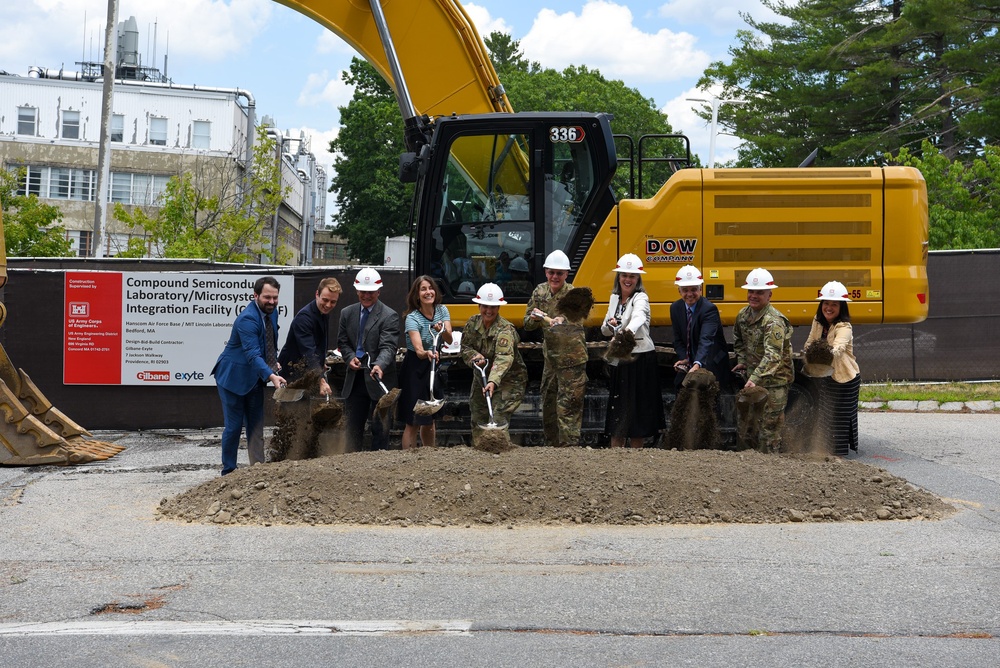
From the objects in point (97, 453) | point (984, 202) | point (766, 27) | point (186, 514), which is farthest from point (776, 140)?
point (186, 514)

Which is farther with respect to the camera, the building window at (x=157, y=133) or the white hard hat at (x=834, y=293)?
the building window at (x=157, y=133)

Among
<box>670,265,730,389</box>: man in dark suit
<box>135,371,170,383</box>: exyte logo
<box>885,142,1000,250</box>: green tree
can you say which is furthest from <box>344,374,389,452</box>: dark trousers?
<box>885,142,1000,250</box>: green tree

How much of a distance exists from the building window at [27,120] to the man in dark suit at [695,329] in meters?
58.2

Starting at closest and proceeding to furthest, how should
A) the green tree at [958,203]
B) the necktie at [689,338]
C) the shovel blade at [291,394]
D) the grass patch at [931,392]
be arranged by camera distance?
the shovel blade at [291,394], the necktie at [689,338], the grass patch at [931,392], the green tree at [958,203]

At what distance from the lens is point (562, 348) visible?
33.0ft

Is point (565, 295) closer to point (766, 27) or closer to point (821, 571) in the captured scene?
point (821, 571)

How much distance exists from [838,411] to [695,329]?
6.13ft

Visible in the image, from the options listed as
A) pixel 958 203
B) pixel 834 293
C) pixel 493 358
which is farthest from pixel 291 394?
pixel 958 203

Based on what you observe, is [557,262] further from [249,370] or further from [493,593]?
[493,593]

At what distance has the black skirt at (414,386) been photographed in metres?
10.1

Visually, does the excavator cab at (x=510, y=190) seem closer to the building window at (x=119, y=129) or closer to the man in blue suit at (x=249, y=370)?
the man in blue suit at (x=249, y=370)

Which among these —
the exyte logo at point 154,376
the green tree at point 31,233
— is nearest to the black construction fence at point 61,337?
the exyte logo at point 154,376

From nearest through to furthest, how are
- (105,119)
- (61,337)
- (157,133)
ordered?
(61,337)
(105,119)
(157,133)

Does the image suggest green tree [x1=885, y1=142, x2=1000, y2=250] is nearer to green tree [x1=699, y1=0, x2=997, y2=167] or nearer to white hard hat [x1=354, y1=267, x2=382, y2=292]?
green tree [x1=699, y1=0, x2=997, y2=167]
